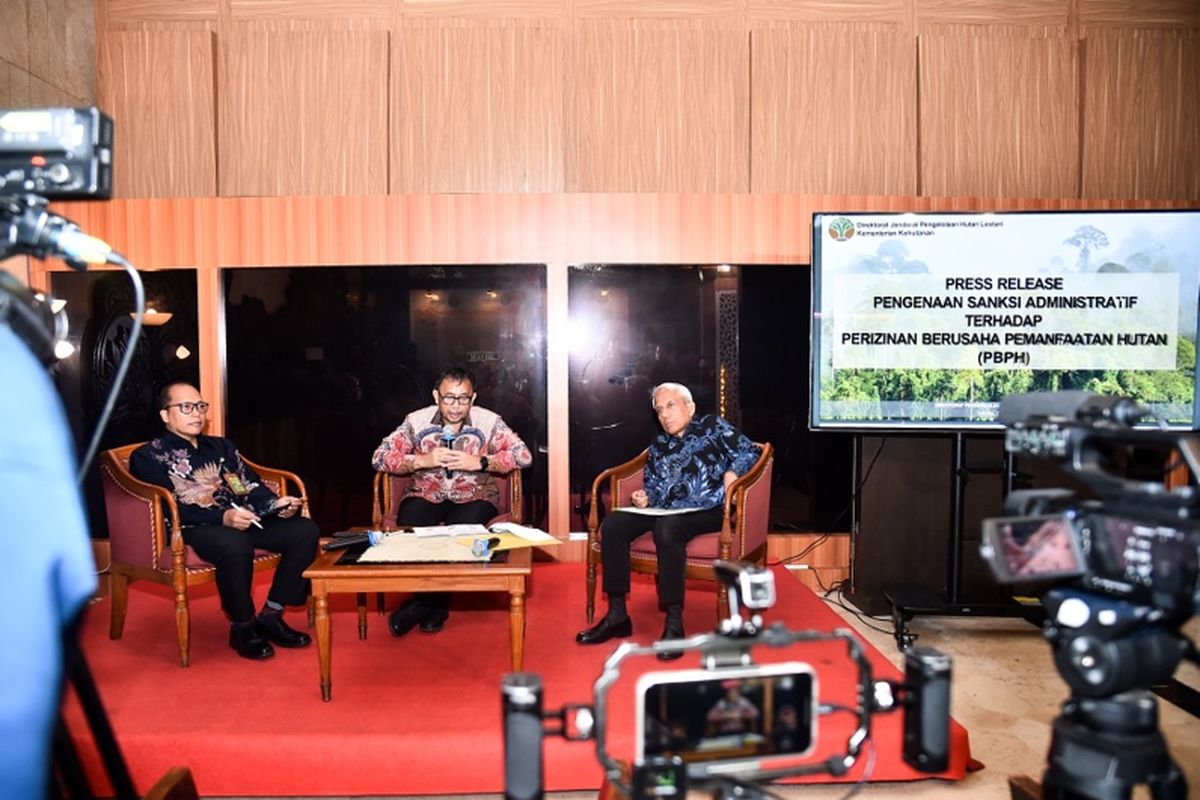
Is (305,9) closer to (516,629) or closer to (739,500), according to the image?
(739,500)

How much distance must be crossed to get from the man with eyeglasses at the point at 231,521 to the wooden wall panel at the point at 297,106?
1701 mm

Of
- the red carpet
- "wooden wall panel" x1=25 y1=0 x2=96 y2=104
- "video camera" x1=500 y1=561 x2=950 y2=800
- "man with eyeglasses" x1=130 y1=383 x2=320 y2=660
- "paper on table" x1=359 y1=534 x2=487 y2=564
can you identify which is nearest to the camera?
"video camera" x1=500 y1=561 x2=950 y2=800

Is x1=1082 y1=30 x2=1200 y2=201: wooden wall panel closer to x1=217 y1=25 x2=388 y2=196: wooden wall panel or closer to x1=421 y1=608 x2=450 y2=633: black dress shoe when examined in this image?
x1=217 y1=25 x2=388 y2=196: wooden wall panel

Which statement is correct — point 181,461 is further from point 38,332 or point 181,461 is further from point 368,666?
point 38,332

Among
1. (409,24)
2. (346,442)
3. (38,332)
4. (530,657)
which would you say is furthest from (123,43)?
(38,332)

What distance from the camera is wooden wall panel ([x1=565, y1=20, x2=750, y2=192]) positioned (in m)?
4.69

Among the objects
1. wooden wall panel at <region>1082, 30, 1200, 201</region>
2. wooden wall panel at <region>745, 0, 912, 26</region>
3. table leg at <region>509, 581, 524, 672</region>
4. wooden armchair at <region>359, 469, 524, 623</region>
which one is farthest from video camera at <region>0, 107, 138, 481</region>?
wooden wall panel at <region>1082, 30, 1200, 201</region>

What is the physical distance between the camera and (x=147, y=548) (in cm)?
328

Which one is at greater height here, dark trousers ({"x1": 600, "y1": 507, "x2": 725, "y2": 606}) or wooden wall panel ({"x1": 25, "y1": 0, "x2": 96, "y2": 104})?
wooden wall panel ({"x1": 25, "y1": 0, "x2": 96, "y2": 104})

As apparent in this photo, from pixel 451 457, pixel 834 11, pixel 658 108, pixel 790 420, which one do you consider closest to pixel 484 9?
pixel 658 108

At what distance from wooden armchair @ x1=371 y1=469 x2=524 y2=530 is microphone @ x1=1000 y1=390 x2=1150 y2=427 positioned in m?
2.56

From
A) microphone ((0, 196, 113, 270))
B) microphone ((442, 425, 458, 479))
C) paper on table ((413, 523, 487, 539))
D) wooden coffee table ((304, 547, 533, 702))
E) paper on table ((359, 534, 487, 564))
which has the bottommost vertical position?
wooden coffee table ((304, 547, 533, 702))

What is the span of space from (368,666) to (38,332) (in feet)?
7.09

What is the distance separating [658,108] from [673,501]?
87.8 inches
